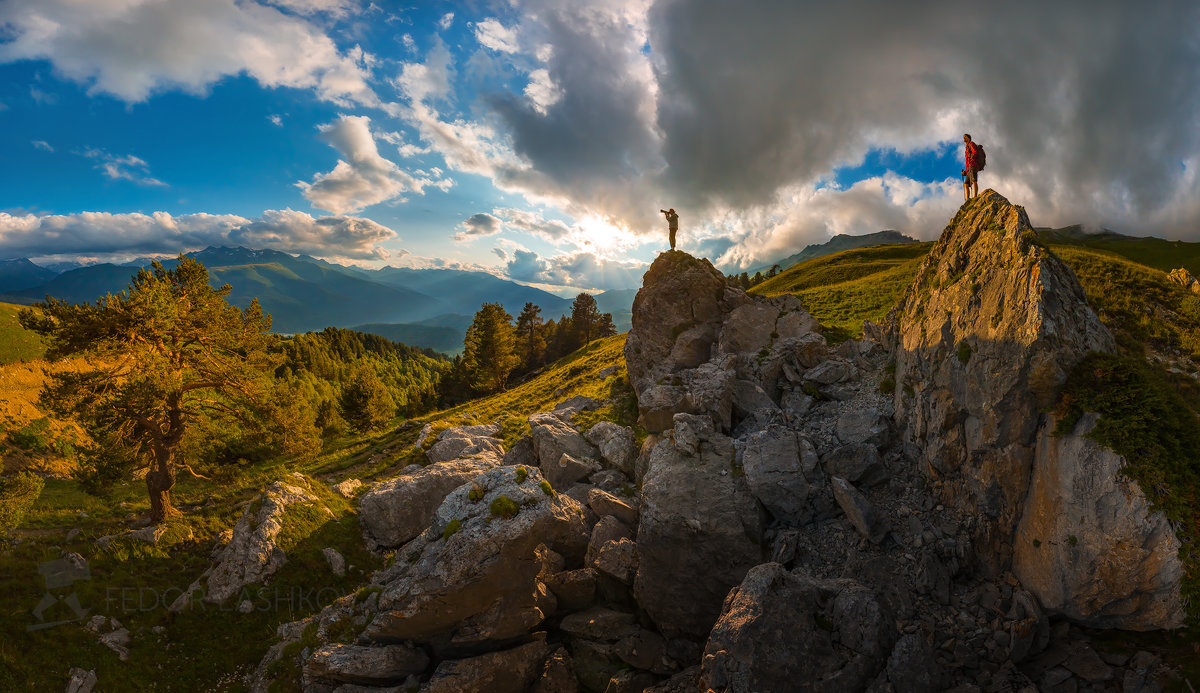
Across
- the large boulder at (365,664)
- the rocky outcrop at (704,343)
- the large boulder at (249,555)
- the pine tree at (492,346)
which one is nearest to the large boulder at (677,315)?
the rocky outcrop at (704,343)

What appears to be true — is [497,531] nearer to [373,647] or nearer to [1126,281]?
[373,647]

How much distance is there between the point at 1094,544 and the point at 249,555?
97.0ft

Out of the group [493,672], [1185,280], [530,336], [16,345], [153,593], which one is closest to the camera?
[493,672]

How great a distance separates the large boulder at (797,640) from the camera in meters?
11.1

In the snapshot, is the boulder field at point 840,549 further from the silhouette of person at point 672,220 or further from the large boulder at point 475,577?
the silhouette of person at point 672,220

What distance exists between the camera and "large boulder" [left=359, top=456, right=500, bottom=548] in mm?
22438

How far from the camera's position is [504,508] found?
15.9m

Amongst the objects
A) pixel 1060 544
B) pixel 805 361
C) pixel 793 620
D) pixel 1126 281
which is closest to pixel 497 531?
pixel 793 620

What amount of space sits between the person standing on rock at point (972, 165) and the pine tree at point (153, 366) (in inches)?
1486

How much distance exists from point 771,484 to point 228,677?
70.8ft

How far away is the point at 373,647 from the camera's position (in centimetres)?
1427

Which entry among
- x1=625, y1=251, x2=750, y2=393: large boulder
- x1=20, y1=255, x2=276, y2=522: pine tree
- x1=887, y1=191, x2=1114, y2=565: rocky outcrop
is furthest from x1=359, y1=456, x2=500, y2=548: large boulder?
x1=887, y1=191, x2=1114, y2=565: rocky outcrop

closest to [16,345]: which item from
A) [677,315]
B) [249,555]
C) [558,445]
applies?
[249,555]

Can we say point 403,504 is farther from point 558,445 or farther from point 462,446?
point 558,445
